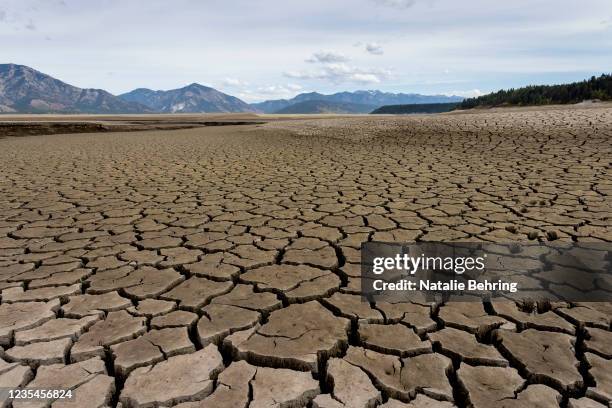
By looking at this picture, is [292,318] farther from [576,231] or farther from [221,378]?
[576,231]

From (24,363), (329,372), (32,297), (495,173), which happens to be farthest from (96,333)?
(495,173)

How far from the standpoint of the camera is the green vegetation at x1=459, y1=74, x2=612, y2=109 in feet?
158

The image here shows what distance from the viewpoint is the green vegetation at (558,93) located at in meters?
48.0

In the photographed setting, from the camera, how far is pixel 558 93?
53.2 meters

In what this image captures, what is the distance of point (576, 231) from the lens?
124 inches

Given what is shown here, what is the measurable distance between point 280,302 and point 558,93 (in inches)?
2483
